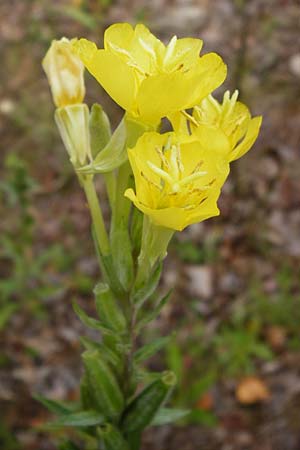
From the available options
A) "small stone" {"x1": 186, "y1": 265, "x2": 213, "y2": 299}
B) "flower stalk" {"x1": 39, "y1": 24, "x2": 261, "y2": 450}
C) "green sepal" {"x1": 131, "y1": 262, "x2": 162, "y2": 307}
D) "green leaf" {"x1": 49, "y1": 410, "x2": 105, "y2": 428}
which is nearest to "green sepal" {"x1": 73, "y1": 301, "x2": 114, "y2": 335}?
"flower stalk" {"x1": 39, "y1": 24, "x2": 261, "y2": 450}

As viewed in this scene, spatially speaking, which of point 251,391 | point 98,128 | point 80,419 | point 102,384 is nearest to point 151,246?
point 98,128

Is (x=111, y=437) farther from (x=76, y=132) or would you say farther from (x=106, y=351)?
(x=76, y=132)

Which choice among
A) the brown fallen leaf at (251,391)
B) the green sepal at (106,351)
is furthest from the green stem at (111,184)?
the brown fallen leaf at (251,391)

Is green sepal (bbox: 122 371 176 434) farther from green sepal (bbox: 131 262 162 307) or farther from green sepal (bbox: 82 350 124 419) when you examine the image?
green sepal (bbox: 131 262 162 307)

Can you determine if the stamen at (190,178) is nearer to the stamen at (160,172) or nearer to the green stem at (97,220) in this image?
the stamen at (160,172)

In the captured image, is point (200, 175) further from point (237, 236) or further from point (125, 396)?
point (237, 236)

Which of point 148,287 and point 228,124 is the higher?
point 228,124
